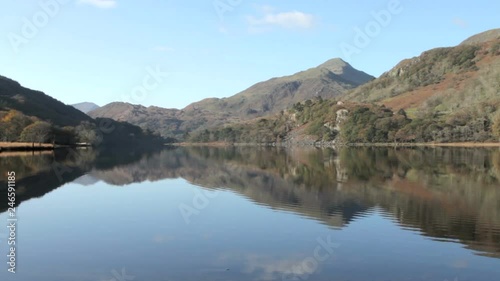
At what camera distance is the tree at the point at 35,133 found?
18257 centimetres

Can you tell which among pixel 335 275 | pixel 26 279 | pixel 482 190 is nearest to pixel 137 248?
pixel 26 279

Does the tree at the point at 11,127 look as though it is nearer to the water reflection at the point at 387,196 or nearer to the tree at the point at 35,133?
the tree at the point at 35,133

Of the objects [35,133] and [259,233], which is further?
[35,133]
